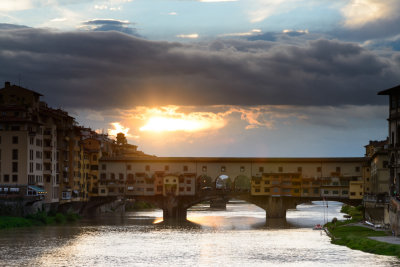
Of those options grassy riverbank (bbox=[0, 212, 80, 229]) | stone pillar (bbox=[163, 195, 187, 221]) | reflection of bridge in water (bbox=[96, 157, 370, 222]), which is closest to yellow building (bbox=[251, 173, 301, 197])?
reflection of bridge in water (bbox=[96, 157, 370, 222])

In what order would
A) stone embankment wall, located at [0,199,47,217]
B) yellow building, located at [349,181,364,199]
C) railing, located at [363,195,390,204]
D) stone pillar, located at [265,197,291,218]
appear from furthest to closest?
stone pillar, located at [265,197,291,218], yellow building, located at [349,181,364,199], stone embankment wall, located at [0,199,47,217], railing, located at [363,195,390,204]

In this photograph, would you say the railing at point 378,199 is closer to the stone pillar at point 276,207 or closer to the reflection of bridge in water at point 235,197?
the reflection of bridge in water at point 235,197

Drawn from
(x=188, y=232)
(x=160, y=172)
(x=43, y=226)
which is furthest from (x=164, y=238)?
(x=160, y=172)

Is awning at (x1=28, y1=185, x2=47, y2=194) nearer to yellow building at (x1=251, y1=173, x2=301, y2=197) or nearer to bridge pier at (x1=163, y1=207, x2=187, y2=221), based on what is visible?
bridge pier at (x1=163, y1=207, x2=187, y2=221)

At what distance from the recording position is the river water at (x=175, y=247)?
58844 mm

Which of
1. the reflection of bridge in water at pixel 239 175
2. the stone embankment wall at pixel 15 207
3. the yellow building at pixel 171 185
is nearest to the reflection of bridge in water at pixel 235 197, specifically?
the reflection of bridge in water at pixel 239 175

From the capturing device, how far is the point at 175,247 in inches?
2778

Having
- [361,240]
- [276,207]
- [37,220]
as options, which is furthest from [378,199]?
[37,220]

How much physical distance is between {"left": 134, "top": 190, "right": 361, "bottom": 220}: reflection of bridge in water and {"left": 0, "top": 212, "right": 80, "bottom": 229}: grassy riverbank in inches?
678

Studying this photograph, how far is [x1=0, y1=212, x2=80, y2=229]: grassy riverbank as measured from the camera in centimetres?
9048

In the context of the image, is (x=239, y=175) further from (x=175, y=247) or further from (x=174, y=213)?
(x=175, y=247)

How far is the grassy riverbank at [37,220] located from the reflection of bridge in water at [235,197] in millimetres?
17227

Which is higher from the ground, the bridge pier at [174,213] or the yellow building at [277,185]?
the yellow building at [277,185]

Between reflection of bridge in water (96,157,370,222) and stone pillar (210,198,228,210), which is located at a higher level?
reflection of bridge in water (96,157,370,222)
